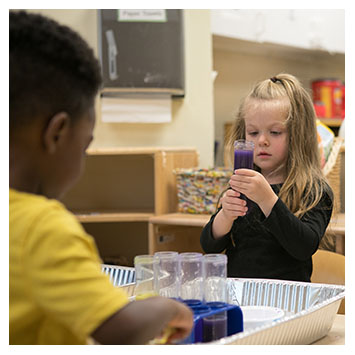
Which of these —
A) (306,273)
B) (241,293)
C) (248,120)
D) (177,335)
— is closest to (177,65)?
(248,120)

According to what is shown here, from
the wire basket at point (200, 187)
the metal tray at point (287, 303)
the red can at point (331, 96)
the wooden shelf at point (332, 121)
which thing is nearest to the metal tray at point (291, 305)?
the metal tray at point (287, 303)

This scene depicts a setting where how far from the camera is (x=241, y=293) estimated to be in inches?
39.5

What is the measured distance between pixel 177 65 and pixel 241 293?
1415mm

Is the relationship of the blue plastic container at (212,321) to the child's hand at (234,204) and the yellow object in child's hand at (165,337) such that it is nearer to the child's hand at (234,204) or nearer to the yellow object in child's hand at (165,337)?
the yellow object in child's hand at (165,337)

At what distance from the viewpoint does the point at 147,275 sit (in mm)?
849

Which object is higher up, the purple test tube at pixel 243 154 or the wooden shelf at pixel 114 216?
the purple test tube at pixel 243 154

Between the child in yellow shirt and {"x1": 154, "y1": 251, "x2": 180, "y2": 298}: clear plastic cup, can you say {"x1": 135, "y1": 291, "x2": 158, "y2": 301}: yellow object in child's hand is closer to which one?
{"x1": 154, "y1": 251, "x2": 180, "y2": 298}: clear plastic cup

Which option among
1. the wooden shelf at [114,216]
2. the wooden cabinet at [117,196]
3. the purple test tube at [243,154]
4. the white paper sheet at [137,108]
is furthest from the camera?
the wooden cabinet at [117,196]

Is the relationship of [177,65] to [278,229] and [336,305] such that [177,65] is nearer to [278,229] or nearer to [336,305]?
[278,229]

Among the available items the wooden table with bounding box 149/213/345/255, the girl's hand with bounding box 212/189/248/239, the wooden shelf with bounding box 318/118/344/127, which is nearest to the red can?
the wooden shelf with bounding box 318/118/344/127

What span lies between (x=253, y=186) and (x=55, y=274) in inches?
25.4

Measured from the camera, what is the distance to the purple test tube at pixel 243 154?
1043mm

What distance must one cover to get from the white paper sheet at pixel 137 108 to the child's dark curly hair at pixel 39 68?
173 centimetres

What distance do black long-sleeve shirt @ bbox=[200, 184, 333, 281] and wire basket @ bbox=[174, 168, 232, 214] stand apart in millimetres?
786
